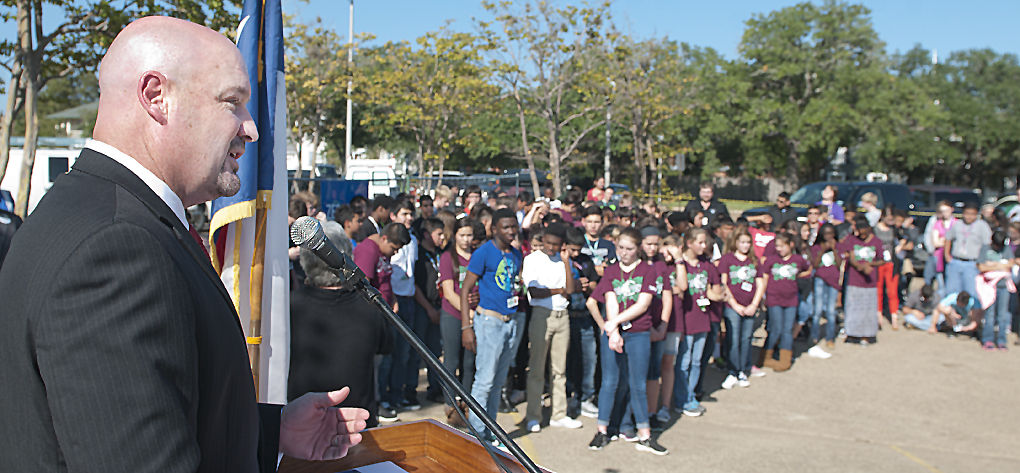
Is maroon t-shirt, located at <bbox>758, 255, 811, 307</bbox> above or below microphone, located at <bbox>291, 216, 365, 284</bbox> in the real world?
below

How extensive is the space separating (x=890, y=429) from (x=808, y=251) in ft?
12.1

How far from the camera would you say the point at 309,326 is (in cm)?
425

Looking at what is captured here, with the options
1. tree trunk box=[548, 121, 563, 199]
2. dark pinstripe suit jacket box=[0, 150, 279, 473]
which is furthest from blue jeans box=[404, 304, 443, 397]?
tree trunk box=[548, 121, 563, 199]

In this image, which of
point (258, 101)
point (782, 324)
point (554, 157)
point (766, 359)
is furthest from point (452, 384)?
point (554, 157)

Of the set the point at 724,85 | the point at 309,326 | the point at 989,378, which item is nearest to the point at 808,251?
the point at 989,378

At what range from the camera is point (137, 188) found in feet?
3.96

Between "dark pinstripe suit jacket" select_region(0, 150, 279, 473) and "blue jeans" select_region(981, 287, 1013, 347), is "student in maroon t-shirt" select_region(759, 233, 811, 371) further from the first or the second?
"dark pinstripe suit jacket" select_region(0, 150, 279, 473)

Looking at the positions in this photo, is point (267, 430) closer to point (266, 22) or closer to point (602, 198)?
point (266, 22)

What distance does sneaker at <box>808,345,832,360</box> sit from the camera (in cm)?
999

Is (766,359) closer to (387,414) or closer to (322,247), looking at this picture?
(387,414)

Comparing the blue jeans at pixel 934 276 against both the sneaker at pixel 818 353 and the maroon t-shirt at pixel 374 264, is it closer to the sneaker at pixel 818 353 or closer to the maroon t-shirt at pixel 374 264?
the sneaker at pixel 818 353

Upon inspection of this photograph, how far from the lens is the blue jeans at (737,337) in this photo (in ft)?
28.1

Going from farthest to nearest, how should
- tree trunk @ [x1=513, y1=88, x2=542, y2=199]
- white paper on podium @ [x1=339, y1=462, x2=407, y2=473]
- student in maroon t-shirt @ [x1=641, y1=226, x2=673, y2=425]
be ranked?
tree trunk @ [x1=513, y1=88, x2=542, y2=199], student in maroon t-shirt @ [x1=641, y1=226, x2=673, y2=425], white paper on podium @ [x1=339, y1=462, x2=407, y2=473]

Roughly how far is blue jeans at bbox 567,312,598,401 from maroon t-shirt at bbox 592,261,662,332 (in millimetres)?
987
